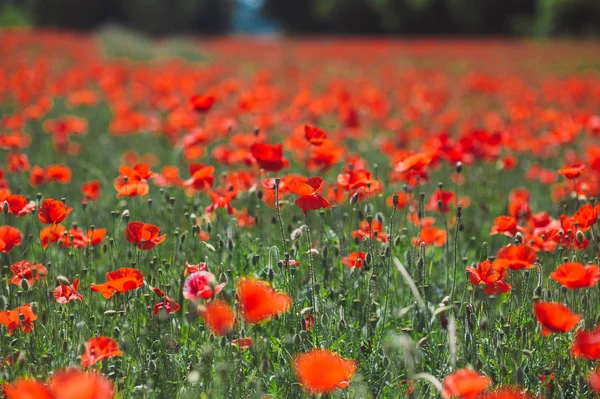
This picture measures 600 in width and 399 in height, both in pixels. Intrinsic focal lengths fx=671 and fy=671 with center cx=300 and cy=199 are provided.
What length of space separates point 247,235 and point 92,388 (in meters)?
1.66

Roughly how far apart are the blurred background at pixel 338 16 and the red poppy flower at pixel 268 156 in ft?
92.0

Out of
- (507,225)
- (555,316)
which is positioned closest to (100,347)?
(555,316)

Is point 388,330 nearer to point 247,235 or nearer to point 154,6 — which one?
point 247,235

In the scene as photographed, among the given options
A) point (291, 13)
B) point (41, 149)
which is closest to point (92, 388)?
point (41, 149)

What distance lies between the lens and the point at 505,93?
8.09 meters

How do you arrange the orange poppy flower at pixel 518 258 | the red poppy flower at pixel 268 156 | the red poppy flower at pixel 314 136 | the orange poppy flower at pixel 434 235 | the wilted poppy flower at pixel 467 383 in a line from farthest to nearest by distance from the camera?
the orange poppy flower at pixel 434 235 → the red poppy flower at pixel 314 136 → the red poppy flower at pixel 268 156 → the orange poppy flower at pixel 518 258 → the wilted poppy flower at pixel 467 383

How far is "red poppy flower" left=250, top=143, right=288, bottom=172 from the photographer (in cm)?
239

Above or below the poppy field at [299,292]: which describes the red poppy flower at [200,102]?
above

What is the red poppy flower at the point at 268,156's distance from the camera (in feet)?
7.84

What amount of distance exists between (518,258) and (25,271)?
4.84 ft

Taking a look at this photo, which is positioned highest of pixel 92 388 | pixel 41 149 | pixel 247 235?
pixel 92 388

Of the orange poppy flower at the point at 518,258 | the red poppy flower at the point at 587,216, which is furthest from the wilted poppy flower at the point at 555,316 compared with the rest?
the red poppy flower at the point at 587,216

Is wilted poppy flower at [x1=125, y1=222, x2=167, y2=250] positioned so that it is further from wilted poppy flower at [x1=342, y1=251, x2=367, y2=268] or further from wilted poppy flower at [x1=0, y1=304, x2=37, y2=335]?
wilted poppy flower at [x1=342, y1=251, x2=367, y2=268]

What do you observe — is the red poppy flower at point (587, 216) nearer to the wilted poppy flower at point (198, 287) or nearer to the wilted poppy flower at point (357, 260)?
the wilted poppy flower at point (357, 260)
